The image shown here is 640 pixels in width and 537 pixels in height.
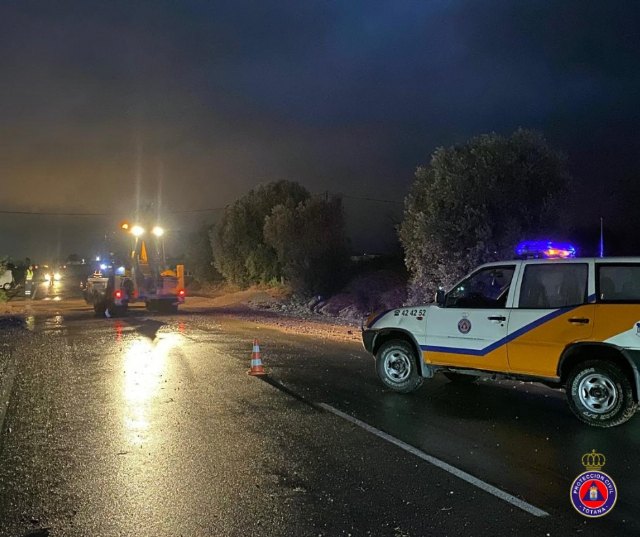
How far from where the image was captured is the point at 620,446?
6250mm

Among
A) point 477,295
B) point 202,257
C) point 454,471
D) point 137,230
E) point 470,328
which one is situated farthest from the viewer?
point 202,257

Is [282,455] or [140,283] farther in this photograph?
[140,283]

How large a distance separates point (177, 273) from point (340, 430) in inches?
755

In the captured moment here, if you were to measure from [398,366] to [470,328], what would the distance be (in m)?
1.42

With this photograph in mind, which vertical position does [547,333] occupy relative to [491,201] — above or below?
below

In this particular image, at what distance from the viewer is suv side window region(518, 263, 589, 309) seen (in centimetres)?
729

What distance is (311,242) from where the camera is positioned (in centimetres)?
3259

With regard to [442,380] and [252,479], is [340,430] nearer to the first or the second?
[252,479]

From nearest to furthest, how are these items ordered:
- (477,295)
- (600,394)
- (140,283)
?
(600,394) → (477,295) → (140,283)

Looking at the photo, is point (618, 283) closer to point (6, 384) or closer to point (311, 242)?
point (6, 384)

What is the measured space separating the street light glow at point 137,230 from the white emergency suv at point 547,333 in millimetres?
17162

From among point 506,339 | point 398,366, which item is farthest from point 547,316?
point 398,366

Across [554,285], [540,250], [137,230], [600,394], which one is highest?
[137,230]

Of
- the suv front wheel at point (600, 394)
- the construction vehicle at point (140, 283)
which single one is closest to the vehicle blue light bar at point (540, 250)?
the suv front wheel at point (600, 394)
